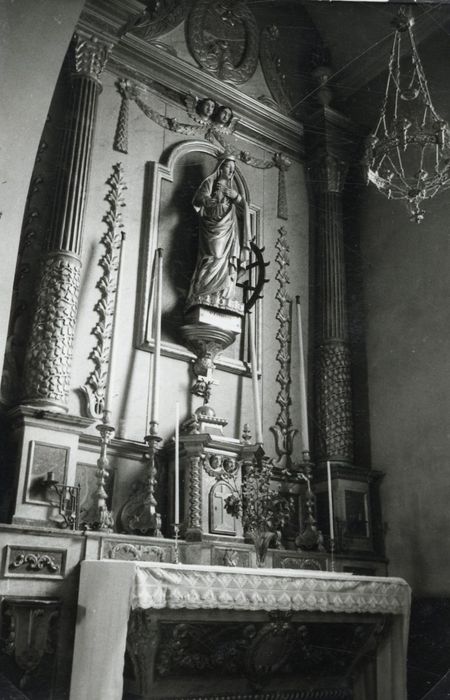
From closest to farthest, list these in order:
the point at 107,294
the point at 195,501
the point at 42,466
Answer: the point at 42,466 → the point at 195,501 → the point at 107,294

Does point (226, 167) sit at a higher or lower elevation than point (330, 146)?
lower

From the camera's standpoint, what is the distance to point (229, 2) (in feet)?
22.0

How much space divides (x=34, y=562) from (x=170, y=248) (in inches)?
111

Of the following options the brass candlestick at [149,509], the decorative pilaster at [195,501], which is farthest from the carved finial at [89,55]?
the decorative pilaster at [195,501]

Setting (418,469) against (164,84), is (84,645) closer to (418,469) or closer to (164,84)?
(418,469)

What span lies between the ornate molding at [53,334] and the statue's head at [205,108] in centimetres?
218

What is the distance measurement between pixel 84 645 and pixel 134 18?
4.61m

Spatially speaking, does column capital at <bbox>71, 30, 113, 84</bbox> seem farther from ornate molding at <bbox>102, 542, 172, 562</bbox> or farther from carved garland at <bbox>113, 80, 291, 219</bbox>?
ornate molding at <bbox>102, 542, 172, 562</bbox>

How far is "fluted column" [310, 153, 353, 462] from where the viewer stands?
6.02 metres

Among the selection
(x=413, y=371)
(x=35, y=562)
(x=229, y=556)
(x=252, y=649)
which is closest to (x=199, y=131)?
(x=413, y=371)

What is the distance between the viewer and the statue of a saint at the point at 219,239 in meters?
5.67

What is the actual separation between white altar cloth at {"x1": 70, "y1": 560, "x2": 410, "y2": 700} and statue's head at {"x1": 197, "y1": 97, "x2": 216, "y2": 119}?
410 centimetres

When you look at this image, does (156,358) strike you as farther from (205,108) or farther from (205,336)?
(205,108)

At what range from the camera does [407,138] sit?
4.51 meters
